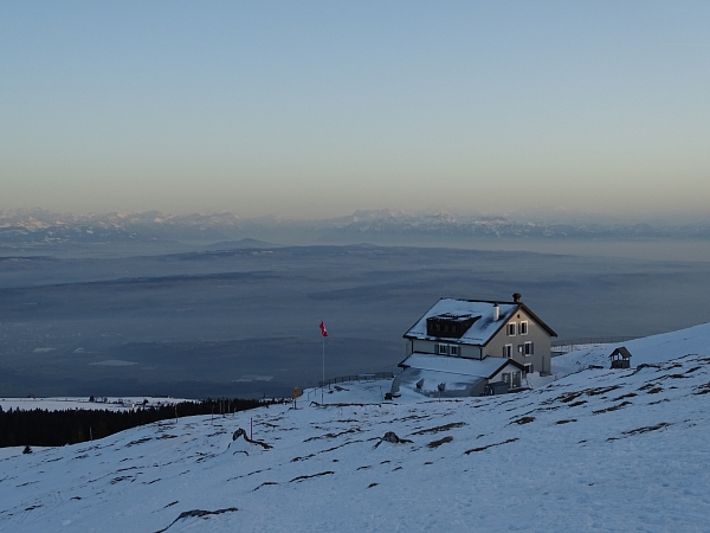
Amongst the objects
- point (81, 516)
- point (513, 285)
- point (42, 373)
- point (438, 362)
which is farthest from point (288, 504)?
point (513, 285)

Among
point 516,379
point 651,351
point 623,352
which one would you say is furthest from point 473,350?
point 651,351

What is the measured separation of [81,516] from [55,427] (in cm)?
3725

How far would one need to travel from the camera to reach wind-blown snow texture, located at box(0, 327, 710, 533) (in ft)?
47.7

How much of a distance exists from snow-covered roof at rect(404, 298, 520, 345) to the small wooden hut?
346 inches

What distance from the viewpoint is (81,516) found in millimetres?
25250

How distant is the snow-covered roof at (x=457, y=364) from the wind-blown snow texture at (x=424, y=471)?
10.4m

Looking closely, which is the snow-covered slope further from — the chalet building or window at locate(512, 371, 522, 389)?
window at locate(512, 371, 522, 389)

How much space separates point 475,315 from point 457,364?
5188mm

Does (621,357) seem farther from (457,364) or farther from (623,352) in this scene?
(457,364)

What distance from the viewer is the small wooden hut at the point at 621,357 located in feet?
170

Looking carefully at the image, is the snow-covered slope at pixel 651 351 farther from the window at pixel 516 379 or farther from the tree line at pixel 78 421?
the tree line at pixel 78 421

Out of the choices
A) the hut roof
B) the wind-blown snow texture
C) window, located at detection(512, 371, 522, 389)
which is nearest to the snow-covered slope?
the hut roof

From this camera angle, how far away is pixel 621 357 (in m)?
57.6

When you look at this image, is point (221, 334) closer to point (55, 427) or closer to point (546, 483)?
point (55, 427)
